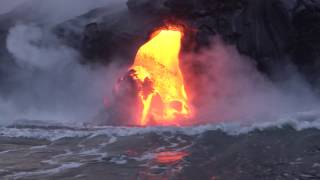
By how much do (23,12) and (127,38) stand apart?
9.53 meters

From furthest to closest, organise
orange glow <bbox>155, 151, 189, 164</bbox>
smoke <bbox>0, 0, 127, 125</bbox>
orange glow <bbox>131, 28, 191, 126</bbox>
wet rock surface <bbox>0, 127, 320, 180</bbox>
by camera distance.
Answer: smoke <bbox>0, 0, 127, 125</bbox> → orange glow <bbox>131, 28, 191, 126</bbox> → orange glow <bbox>155, 151, 189, 164</bbox> → wet rock surface <bbox>0, 127, 320, 180</bbox>

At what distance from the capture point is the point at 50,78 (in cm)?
2547

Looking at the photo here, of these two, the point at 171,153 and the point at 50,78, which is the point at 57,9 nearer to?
the point at 50,78

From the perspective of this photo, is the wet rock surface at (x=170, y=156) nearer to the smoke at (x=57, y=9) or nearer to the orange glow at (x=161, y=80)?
the orange glow at (x=161, y=80)

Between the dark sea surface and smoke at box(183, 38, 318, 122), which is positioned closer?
the dark sea surface

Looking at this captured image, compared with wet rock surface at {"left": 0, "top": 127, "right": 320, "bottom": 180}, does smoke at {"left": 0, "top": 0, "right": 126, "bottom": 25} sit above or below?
above

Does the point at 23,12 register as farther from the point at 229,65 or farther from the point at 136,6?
the point at 229,65

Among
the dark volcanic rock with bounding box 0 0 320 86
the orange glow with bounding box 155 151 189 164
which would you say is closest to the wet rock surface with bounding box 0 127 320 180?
the orange glow with bounding box 155 151 189 164

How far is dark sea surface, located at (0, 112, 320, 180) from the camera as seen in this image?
12.0 m

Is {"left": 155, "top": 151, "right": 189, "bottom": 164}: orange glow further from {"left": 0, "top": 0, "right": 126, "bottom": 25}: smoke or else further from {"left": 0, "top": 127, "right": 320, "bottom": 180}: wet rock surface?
{"left": 0, "top": 0, "right": 126, "bottom": 25}: smoke

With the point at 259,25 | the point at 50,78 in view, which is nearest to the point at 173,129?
the point at 259,25

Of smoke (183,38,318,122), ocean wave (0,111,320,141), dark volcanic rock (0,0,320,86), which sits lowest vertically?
ocean wave (0,111,320,141)

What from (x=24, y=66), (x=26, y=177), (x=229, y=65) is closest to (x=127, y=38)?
(x=229, y=65)

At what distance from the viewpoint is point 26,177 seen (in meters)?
12.4
